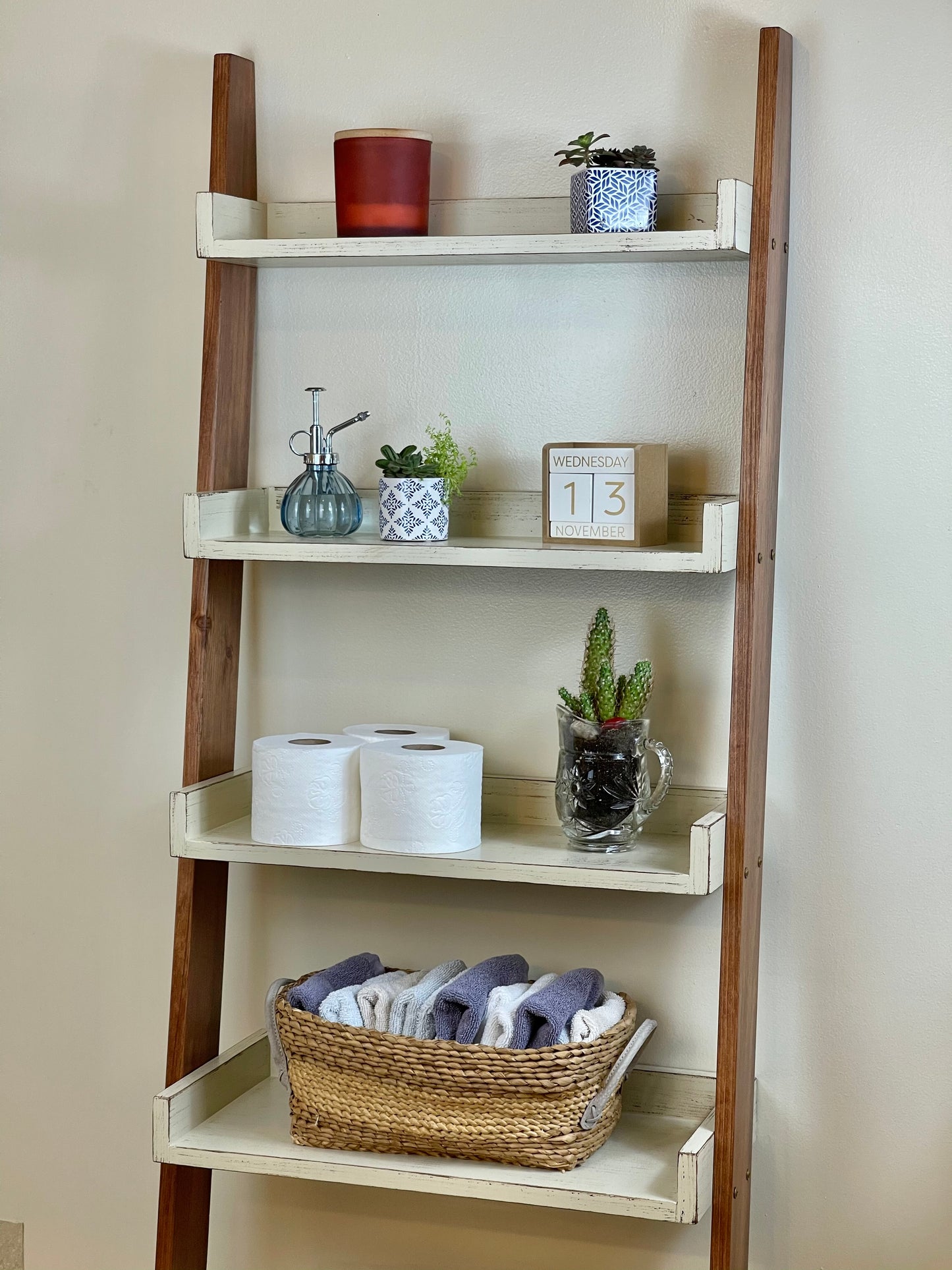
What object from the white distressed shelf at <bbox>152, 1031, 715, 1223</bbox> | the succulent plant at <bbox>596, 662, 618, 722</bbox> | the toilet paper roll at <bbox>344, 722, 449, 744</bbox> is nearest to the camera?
the white distressed shelf at <bbox>152, 1031, 715, 1223</bbox>

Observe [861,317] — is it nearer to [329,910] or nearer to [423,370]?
[423,370]

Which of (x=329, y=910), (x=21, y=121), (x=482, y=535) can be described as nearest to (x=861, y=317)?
(x=482, y=535)

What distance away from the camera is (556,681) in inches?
69.2

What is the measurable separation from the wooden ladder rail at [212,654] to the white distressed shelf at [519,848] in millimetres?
55

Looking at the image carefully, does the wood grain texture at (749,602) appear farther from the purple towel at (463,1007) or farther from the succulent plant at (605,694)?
the purple towel at (463,1007)

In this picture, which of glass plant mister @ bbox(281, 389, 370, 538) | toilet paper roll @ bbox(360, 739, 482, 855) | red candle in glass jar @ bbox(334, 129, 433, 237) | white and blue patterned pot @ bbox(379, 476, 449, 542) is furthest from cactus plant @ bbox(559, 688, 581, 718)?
red candle in glass jar @ bbox(334, 129, 433, 237)

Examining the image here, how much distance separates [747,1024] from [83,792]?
0.92 m

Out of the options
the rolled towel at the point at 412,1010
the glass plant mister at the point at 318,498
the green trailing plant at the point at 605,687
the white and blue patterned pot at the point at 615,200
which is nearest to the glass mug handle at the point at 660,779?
the green trailing plant at the point at 605,687

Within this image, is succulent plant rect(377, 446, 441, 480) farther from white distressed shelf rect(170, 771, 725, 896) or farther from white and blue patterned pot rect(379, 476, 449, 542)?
white distressed shelf rect(170, 771, 725, 896)

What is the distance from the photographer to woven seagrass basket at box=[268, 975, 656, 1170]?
152 centimetres

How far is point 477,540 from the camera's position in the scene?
A: 1.73 m

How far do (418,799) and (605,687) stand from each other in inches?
9.6

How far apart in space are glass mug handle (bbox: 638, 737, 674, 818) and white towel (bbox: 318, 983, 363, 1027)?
0.39 metres

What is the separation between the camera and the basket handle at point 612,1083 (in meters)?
1.54
